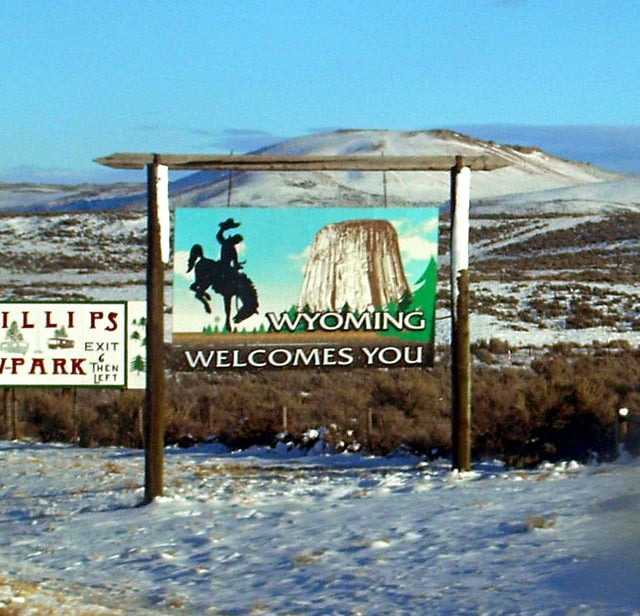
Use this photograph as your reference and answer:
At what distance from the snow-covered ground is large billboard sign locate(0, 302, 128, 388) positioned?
13.7ft

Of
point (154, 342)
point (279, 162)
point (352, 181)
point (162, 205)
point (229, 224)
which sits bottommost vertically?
point (154, 342)

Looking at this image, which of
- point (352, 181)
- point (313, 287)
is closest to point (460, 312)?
point (313, 287)

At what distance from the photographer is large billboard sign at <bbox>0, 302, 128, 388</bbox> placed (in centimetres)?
1966

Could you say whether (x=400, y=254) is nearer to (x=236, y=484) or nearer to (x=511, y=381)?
(x=236, y=484)

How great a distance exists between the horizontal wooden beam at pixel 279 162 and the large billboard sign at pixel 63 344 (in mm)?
6924

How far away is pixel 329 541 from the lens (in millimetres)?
Answer: 10781

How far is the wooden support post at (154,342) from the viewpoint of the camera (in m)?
12.9

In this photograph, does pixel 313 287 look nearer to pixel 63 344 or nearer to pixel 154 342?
pixel 154 342

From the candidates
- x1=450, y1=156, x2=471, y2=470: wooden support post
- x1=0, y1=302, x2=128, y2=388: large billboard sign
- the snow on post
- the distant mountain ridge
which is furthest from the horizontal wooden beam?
the distant mountain ridge

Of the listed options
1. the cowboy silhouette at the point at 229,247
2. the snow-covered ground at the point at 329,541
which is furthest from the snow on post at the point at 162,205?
the snow-covered ground at the point at 329,541

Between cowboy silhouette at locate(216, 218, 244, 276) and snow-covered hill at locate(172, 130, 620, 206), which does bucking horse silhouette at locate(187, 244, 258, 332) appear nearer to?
cowboy silhouette at locate(216, 218, 244, 276)

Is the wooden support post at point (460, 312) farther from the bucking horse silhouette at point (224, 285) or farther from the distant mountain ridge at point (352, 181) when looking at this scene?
the distant mountain ridge at point (352, 181)

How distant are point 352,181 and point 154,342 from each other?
90387 mm

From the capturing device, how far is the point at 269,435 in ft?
61.1
